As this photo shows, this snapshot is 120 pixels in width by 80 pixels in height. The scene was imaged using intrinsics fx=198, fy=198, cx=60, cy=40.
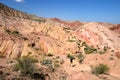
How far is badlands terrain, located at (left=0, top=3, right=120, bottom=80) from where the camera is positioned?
13430mm

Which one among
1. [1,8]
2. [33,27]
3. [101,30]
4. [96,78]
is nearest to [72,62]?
Answer: [96,78]

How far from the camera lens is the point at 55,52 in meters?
27.1

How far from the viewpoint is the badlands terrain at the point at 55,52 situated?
44.1ft

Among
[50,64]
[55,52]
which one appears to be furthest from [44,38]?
[50,64]

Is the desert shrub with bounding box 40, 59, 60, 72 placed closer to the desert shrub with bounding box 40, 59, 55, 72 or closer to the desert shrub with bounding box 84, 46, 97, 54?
the desert shrub with bounding box 40, 59, 55, 72

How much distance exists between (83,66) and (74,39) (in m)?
13.8

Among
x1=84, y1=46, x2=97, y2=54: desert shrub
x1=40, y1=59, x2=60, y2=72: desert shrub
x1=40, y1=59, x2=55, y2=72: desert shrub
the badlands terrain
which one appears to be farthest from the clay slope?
x1=40, y1=59, x2=55, y2=72: desert shrub

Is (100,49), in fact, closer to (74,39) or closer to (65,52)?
(74,39)

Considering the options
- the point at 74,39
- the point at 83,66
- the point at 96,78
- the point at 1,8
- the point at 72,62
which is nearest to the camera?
A: the point at 96,78

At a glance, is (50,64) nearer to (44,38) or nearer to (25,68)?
(25,68)

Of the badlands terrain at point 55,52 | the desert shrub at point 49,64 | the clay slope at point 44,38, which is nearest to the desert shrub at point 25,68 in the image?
the badlands terrain at point 55,52

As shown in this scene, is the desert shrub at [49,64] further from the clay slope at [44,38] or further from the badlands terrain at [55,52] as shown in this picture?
the clay slope at [44,38]

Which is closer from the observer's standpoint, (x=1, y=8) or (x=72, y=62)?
(x=72, y=62)

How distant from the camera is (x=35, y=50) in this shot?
82.8ft
